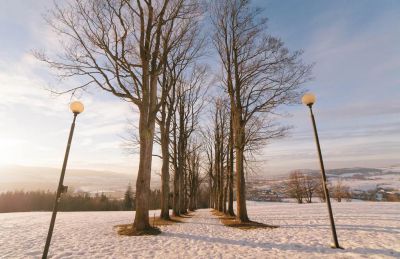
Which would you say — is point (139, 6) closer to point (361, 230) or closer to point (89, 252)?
point (89, 252)

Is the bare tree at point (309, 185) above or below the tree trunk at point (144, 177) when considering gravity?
above

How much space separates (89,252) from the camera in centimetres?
680

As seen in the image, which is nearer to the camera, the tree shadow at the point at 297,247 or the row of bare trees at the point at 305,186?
the tree shadow at the point at 297,247

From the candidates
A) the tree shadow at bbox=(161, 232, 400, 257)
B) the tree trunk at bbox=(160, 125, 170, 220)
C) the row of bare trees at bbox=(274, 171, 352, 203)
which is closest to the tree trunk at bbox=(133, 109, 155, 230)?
the tree shadow at bbox=(161, 232, 400, 257)

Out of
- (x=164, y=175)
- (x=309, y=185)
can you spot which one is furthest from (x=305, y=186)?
(x=164, y=175)

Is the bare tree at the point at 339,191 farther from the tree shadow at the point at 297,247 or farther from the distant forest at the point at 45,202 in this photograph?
the tree shadow at the point at 297,247

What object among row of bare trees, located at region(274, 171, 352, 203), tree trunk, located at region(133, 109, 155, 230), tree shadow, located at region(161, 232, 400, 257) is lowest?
tree shadow, located at region(161, 232, 400, 257)

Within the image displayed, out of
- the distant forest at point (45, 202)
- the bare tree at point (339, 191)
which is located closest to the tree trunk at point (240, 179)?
the bare tree at point (339, 191)

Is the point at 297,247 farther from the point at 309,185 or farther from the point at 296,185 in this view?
the point at 309,185

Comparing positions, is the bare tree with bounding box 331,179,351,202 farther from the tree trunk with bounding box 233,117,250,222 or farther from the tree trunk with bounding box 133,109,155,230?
the tree trunk with bounding box 133,109,155,230

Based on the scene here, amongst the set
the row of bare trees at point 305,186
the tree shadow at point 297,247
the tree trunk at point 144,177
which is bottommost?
the tree shadow at point 297,247

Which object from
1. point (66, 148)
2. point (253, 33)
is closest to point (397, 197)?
point (253, 33)

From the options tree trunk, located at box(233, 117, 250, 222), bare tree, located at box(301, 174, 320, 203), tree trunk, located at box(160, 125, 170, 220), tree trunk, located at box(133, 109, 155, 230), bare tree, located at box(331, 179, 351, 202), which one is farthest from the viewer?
bare tree, located at box(301, 174, 320, 203)

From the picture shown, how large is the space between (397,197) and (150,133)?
53212mm
